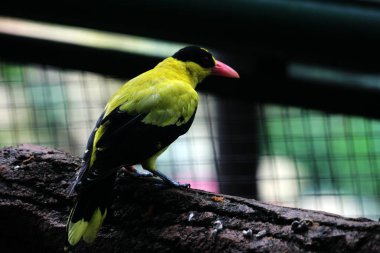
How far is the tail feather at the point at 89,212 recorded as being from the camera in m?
2.02

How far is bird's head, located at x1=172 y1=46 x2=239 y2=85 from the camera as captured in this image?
3.16m

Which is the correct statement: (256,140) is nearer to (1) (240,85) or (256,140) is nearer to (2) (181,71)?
(2) (181,71)

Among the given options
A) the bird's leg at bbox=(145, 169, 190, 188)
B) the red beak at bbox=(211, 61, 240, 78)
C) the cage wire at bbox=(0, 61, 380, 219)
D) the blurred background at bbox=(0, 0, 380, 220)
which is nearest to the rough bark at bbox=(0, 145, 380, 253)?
the bird's leg at bbox=(145, 169, 190, 188)

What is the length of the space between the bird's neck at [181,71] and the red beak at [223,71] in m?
0.06

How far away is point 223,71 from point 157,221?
3.83 feet

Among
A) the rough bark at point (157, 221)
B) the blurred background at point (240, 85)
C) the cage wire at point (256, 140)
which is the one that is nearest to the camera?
the rough bark at point (157, 221)

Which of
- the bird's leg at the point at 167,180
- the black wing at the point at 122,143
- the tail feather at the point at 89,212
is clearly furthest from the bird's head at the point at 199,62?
the tail feather at the point at 89,212

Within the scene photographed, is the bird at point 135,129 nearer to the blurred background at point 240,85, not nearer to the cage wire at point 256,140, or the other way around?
the blurred background at point 240,85

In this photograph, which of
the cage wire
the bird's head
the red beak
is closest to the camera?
the red beak

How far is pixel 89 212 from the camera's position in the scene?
2074mm

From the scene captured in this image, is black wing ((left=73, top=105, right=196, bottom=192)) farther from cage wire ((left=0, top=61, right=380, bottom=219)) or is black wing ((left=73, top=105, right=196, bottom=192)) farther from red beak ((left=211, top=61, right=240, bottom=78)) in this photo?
cage wire ((left=0, top=61, right=380, bottom=219))

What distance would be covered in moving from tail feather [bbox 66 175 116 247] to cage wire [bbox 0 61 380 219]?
5.86 ft

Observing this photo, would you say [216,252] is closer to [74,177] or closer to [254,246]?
[254,246]

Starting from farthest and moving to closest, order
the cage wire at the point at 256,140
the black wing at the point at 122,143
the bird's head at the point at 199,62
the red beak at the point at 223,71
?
the cage wire at the point at 256,140
the bird's head at the point at 199,62
the red beak at the point at 223,71
the black wing at the point at 122,143
